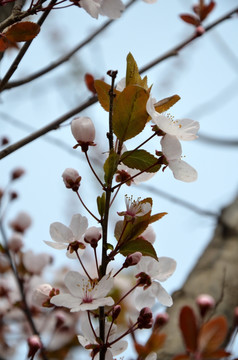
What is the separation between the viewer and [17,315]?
2266mm

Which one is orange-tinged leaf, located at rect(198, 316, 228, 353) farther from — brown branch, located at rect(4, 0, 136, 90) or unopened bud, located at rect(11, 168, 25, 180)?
unopened bud, located at rect(11, 168, 25, 180)

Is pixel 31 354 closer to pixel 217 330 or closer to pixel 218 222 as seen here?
pixel 217 330

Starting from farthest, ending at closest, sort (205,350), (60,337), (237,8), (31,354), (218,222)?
(60,337) → (218,222) → (237,8) → (31,354) → (205,350)

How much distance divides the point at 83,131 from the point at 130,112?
0.08 m

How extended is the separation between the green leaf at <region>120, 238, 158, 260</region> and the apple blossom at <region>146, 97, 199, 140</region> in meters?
0.15

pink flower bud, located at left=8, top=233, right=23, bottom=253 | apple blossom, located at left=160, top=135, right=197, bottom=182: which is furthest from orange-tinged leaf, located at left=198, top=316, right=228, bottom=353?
pink flower bud, located at left=8, top=233, right=23, bottom=253

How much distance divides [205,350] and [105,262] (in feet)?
0.55

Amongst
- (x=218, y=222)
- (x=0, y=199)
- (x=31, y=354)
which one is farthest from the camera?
(x=218, y=222)

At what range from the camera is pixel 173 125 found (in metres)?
0.62

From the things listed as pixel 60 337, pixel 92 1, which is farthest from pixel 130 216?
pixel 60 337

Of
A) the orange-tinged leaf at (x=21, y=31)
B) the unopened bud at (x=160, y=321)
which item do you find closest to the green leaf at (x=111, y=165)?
the orange-tinged leaf at (x=21, y=31)

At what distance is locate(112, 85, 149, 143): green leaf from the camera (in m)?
0.59

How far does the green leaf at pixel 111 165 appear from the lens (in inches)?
23.1

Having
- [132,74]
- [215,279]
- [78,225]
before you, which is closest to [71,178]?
[78,225]
